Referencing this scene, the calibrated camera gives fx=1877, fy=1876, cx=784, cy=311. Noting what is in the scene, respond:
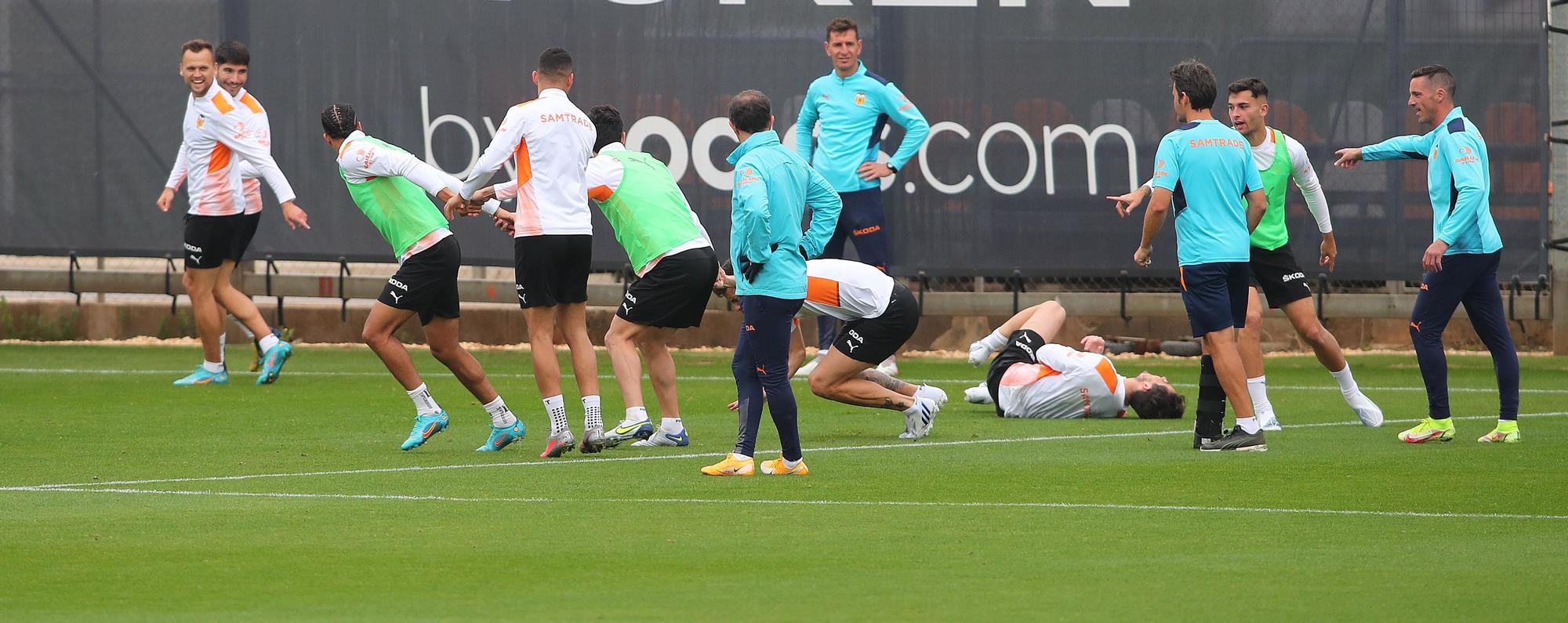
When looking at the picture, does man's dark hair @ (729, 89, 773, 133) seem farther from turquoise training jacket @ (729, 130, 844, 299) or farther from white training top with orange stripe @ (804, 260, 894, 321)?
white training top with orange stripe @ (804, 260, 894, 321)

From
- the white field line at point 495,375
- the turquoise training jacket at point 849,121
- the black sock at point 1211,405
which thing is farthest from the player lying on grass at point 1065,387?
the turquoise training jacket at point 849,121

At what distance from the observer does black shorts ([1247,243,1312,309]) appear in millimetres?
10383

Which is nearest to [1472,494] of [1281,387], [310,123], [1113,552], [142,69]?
[1113,552]

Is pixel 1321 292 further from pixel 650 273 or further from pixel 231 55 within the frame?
pixel 231 55

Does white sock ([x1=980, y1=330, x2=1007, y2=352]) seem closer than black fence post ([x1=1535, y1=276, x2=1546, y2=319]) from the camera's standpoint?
Yes

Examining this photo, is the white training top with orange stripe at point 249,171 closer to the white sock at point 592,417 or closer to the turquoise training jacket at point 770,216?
the white sock at point 592,417

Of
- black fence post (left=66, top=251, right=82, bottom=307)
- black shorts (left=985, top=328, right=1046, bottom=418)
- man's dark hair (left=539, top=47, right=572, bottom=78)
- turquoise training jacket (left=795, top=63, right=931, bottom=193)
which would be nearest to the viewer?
man's dark hair (left=539, top=47, right=572, bottom=78)

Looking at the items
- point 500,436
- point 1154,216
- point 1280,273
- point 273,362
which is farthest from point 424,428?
point 1280,273

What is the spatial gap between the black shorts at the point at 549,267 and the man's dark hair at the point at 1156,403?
11.9ft

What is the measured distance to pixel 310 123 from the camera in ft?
52.5

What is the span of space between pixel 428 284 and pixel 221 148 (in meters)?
4.60

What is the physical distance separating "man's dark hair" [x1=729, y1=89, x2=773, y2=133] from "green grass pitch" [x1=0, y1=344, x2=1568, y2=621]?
1.53 metres

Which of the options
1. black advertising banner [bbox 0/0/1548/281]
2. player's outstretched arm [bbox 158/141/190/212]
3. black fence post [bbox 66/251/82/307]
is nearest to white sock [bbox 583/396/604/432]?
player's outstretched arm [bbox 158/141/190/212]

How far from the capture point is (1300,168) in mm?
10602
